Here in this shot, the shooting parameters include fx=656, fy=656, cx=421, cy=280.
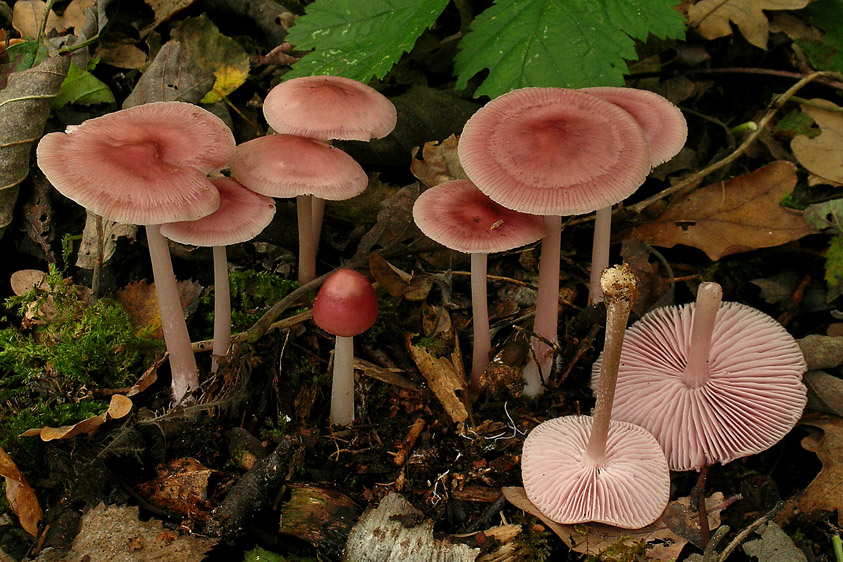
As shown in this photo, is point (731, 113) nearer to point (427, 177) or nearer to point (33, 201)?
point (427, 177)

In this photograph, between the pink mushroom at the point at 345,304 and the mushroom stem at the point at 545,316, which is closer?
the pink mushroom at the point at 345,304

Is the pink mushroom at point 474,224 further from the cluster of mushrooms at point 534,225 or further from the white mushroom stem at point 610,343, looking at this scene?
the white mushroom stem at point 610,343

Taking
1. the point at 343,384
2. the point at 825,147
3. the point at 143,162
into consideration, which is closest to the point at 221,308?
the point at 343,384

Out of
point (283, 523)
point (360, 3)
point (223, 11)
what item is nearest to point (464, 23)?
point (360, 3)

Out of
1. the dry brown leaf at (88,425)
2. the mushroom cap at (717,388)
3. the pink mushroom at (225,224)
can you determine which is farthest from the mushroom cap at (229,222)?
the mushroom cap at (717,388)

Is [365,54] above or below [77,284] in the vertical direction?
above

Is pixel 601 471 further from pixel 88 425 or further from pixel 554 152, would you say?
pixel 88 425
